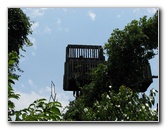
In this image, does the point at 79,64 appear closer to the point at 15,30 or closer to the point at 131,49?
the point at 131,49

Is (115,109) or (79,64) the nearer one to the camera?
(79,64)

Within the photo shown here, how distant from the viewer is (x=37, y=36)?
7.37 ft

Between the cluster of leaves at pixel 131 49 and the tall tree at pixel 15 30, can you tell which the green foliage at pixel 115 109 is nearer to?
the cluster of leaves at pixel 131 49

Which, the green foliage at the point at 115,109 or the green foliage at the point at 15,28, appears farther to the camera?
the green foliage at the point at 15,28

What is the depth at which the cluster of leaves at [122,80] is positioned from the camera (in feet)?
7.02

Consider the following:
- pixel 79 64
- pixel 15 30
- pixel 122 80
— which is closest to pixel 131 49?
pixel 122 80

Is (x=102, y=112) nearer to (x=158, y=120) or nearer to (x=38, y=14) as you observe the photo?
(x=158, y=120)

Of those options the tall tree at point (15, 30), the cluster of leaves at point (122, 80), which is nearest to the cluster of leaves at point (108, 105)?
the cluster of leaves at point (122, 80)

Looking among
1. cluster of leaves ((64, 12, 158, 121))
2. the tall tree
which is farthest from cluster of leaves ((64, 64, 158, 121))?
the tall tree

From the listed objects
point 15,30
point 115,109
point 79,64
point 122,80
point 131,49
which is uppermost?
point 15,30

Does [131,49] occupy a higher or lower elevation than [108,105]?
higher

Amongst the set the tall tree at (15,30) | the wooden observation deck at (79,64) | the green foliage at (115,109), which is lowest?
the green foliage at (115,109)

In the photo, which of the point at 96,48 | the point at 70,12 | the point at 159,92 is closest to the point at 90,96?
the point at 96,48

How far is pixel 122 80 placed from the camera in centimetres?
220
